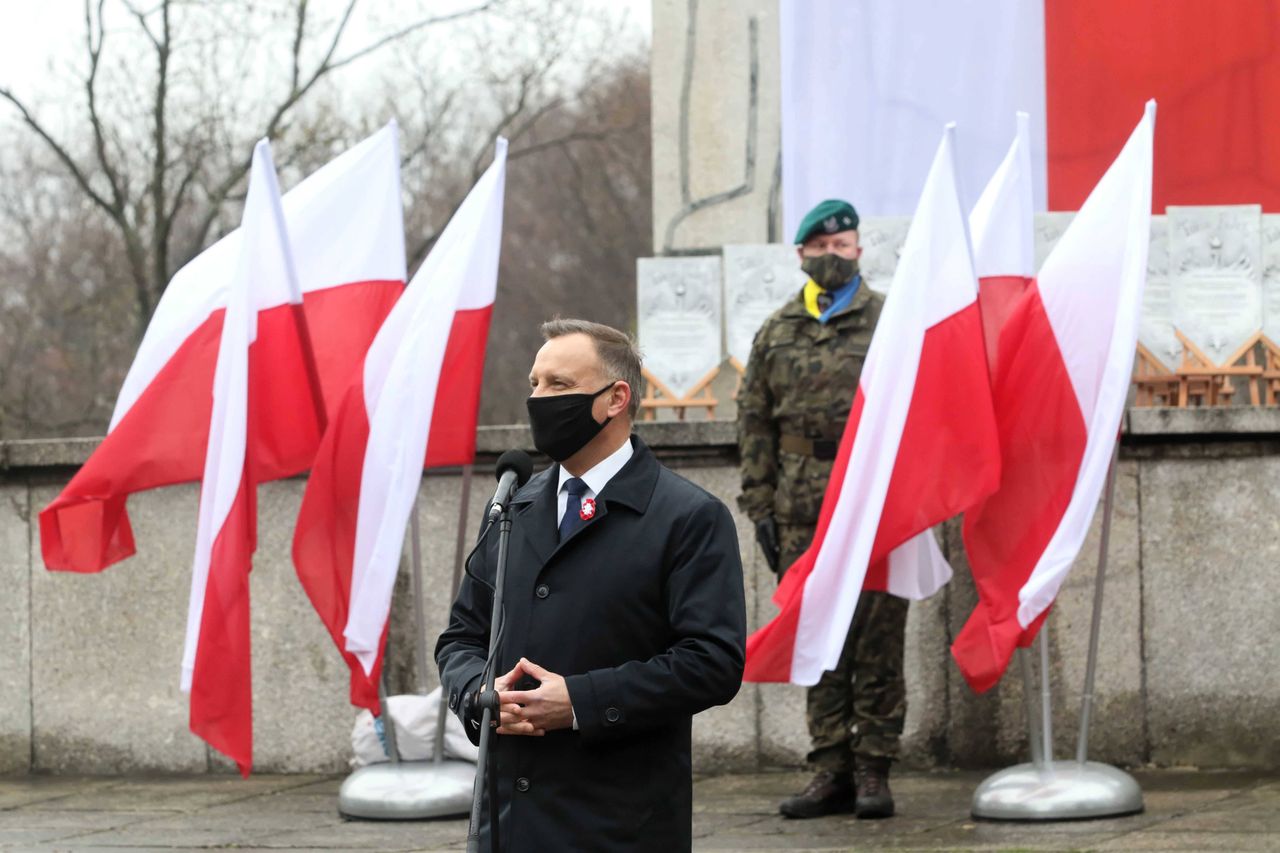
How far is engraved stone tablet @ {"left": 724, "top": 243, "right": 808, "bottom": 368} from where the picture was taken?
9125mm

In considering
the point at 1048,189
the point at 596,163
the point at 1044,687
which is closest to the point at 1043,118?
the point at 1048,189

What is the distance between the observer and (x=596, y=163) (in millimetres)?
39500

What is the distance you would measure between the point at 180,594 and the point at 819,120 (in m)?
3.90

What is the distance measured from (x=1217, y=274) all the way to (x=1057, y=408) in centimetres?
229

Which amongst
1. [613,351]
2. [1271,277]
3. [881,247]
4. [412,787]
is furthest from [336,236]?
[1271,277]

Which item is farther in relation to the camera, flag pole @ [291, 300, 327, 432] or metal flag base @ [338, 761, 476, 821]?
metal flag base @ [338, 761, 476, 821]

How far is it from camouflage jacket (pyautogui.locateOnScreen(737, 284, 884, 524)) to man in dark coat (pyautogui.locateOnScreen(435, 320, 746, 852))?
3321 millimetres

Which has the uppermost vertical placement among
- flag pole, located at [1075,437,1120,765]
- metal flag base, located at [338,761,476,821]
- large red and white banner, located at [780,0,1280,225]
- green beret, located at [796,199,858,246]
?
large red and white banner, located at [780,0,1280,225]

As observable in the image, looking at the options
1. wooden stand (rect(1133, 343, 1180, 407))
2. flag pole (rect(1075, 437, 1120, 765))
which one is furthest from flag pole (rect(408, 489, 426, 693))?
wooden stand (rect(1133, 343, 1180, 407))

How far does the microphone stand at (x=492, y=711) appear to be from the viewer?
11.1 ft

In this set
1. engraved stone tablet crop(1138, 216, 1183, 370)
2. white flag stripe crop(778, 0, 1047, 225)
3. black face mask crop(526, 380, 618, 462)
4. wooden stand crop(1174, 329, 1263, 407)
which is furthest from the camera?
white flag stripe crop(778, 0, 1047, 225)

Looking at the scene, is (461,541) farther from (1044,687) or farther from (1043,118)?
(1043,118)

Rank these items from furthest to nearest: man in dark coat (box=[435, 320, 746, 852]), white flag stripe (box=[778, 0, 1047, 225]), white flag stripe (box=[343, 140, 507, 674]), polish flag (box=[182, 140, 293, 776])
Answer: white flag stripe (box=[778, 0, 1047, 225])
white flag stripe (box=[343, 140, 507, 674])
polish flag (box=[182, 140, 293, 776])
man in dark coat (box=[435, 320, 746, 852])

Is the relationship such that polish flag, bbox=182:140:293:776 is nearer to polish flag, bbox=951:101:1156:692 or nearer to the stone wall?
the stone wall
